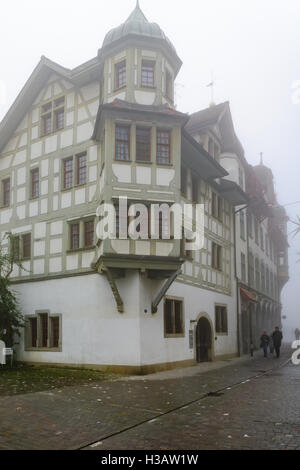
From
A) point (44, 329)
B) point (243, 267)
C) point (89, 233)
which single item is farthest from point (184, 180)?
point (243, 267)

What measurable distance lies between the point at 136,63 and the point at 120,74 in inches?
32.3

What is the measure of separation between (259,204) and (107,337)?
22.2 m

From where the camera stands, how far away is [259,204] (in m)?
38.6

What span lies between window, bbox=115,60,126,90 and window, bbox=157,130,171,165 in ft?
8.91

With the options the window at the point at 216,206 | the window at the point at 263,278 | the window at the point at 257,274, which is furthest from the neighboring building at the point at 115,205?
the window at the point at 263,278

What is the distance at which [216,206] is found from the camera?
28.3 m

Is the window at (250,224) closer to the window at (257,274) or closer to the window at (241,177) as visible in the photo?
the window at (257,274)

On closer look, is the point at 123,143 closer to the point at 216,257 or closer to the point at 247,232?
the point at 216,257

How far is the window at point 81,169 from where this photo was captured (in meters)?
22.4

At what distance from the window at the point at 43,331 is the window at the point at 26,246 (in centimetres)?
302

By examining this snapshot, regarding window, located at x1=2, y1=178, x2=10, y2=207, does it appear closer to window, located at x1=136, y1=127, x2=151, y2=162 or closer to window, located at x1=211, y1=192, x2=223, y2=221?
window, located at x1=136, y1=127, x2=151, y2=162

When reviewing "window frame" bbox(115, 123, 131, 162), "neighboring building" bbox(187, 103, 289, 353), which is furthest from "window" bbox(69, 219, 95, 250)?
"neighboring building" bbox(187, 103, 289, 353)
